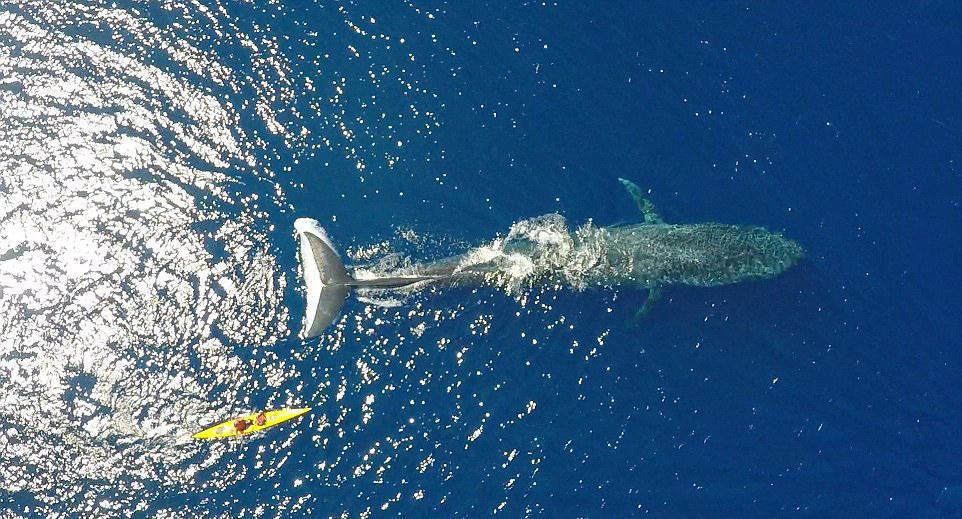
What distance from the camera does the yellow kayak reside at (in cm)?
2681

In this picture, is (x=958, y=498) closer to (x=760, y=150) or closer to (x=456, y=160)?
(x=760, y=150)

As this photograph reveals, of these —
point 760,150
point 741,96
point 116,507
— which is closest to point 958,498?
point 760,150

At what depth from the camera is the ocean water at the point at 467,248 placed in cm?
2728

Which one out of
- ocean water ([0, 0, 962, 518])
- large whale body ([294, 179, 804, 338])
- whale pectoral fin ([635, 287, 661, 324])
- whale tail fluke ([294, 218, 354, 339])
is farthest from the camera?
whale pectoral fin ([635, 287, 661, 324])

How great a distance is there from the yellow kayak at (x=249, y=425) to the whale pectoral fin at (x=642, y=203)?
573 inches

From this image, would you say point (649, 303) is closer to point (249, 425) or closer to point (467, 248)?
point (467, 248)

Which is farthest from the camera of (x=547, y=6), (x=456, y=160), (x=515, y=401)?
(x=547, y=6)

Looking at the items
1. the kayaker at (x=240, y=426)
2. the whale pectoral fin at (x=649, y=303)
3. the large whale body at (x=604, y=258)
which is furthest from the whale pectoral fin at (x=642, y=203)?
the kayaker at (x=240, y=426)

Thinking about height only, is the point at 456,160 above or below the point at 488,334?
above

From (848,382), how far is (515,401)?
12370 millimetres

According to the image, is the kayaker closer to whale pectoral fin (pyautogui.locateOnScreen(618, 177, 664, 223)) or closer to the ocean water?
the ocean water

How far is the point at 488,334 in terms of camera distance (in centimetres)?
2872

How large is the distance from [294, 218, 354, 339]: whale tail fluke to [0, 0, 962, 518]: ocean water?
22.3 inches

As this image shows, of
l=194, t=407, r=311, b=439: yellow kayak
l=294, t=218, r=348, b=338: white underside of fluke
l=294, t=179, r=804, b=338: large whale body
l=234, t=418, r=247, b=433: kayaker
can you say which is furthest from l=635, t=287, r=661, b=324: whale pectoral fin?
l=234, t=418, r=247, b=433: kayaker
